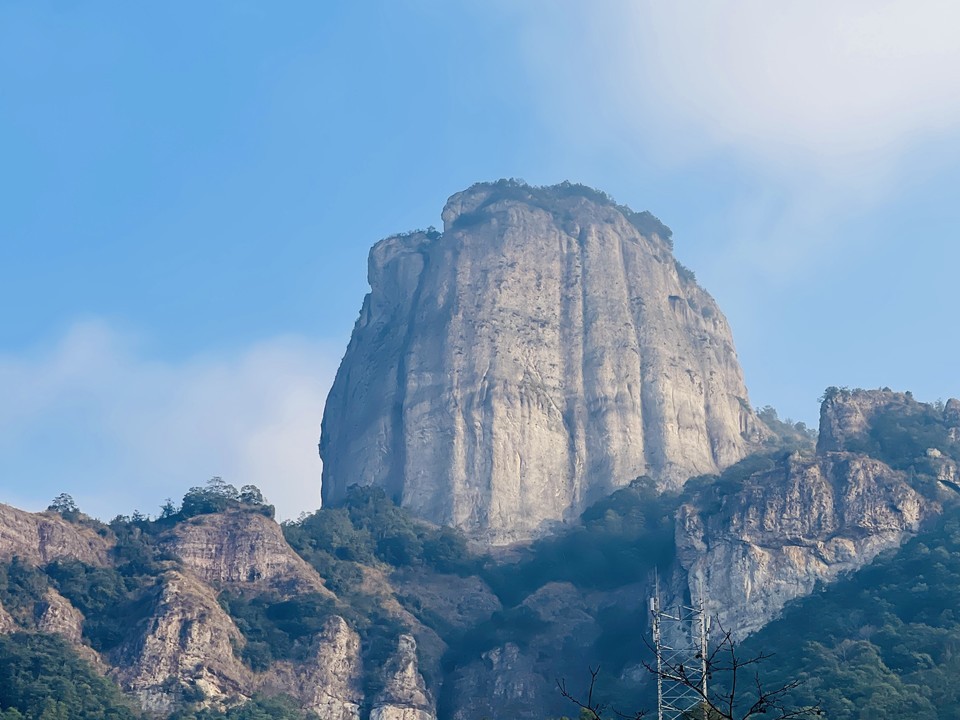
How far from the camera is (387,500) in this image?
89.8 m

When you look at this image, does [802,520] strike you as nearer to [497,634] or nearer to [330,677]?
[497,634]

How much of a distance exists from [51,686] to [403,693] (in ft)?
57.7

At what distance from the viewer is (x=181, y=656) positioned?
213 feet

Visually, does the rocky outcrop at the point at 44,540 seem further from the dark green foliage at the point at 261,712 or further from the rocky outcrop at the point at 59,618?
the dark green foliage at the point at 261,712

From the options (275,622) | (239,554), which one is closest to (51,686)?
(275,622)

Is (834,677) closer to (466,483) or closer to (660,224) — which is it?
(466,483)

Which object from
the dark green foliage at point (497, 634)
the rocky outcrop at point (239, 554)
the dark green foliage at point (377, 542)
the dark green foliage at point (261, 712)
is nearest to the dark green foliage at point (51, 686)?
the dark green foliage at point (261, 712)

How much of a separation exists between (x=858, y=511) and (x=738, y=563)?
6.49 metres

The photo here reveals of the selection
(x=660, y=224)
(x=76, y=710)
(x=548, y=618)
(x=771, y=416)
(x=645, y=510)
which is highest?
(x=660, y=224)

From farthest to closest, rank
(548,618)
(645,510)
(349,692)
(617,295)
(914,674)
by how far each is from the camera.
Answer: (617,295)
(645,510)
(548,618)
(349,692)
(914,674)

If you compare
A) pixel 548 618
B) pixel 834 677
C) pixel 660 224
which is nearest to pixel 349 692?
pixel 548 618

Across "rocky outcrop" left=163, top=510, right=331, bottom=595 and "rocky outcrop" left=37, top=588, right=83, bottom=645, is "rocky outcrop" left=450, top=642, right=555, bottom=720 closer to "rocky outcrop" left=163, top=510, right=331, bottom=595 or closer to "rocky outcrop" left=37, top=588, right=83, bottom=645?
"rocky outcrop" left=163, top=510, right=331, bottom=595

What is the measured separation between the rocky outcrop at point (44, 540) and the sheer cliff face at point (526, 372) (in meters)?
23.1

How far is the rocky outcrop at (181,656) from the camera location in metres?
63.3
